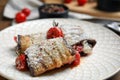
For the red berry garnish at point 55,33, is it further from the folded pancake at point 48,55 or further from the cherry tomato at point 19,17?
the cherry tomato at point 19,17

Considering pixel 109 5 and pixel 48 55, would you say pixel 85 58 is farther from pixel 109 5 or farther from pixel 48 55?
pixel 109 5

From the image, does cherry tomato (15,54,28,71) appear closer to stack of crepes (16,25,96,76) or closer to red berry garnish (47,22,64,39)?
stack of crepes (16,25,96,76)

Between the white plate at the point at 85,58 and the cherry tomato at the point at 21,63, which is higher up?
the cherry tomato at the point at 21,63

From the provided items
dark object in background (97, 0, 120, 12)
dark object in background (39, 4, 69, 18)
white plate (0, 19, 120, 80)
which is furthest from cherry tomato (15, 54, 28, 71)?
dark object in background (97, 0, 120, 12)

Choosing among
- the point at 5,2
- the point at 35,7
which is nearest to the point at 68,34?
the point at 35,7

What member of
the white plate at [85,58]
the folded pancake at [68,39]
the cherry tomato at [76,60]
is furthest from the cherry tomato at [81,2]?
the cherry tomato at [76,60]

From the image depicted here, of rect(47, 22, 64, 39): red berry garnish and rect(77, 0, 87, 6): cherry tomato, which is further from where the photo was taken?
rect(77, 0, 87, 6): cherry tomato

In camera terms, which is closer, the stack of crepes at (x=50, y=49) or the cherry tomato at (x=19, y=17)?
the stack of crepes at (x=50, y=49)
